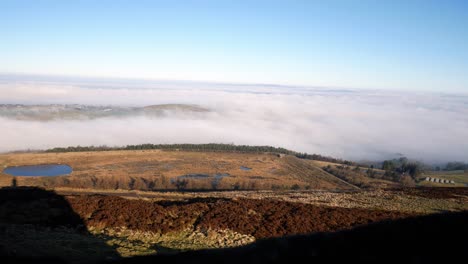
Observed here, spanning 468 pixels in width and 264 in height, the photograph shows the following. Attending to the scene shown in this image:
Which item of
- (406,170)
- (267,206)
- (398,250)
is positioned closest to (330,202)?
(267,206)

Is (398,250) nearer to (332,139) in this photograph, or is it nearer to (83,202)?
(83,202)

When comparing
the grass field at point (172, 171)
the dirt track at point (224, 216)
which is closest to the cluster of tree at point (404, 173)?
the grass field at point (172, 171)

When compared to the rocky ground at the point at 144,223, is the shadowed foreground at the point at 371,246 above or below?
above

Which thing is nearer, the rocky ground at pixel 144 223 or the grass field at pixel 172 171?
the rocky ground at pixel 144 223

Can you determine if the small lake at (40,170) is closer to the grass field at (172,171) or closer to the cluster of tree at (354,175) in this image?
the grass field at (172,171)

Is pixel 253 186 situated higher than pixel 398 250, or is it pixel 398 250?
pixel 398 250

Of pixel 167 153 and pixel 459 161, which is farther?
pixel 459 161

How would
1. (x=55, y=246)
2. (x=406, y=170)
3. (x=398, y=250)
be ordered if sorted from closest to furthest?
1. (x=398, y=250)
2. (x=55, y=246)
3. (x=406, y=170)
